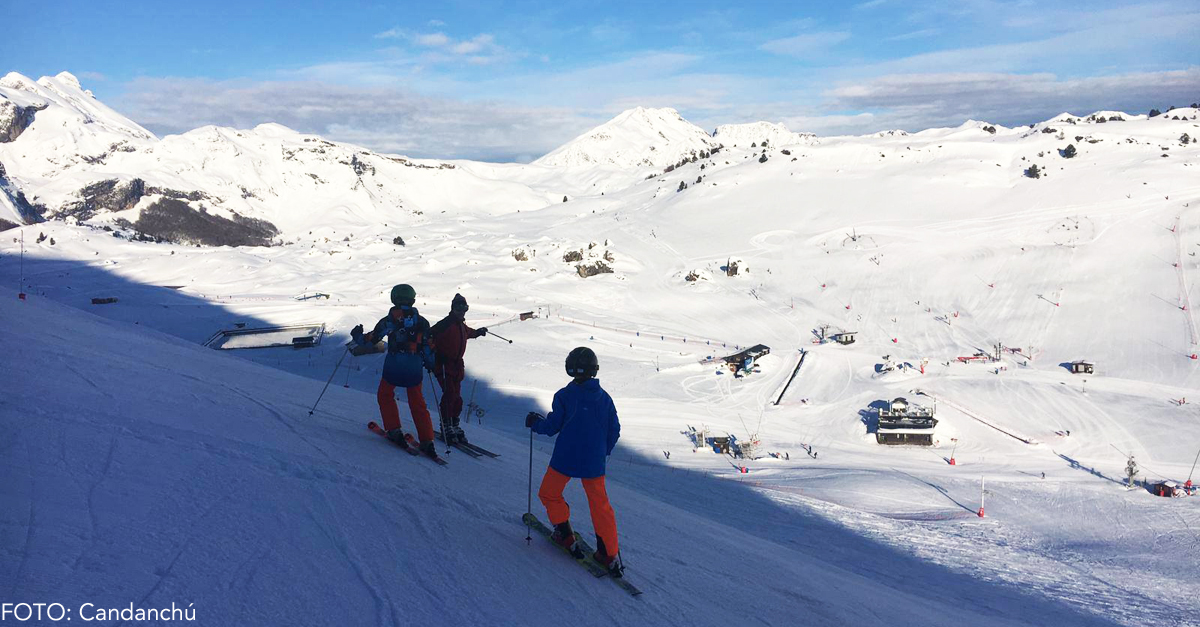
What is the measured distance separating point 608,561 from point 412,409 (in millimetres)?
3374

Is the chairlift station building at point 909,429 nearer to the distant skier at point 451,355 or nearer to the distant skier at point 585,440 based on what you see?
the distant skier at point 451,355

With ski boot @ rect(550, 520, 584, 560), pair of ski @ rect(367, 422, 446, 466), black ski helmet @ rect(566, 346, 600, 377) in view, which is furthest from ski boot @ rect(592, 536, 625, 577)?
pair of ski @ rect(367, 422, 446, 466)

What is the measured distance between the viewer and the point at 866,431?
2128 centimetres

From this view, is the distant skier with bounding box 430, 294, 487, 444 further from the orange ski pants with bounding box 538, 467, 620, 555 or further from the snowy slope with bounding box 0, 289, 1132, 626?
the orange ski pants with bounding box 538, 467, 620, 555

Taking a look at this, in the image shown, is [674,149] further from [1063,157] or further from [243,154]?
[1063,157]

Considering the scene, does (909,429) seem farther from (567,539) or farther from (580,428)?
(580,428)

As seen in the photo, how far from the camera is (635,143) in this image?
170 meters

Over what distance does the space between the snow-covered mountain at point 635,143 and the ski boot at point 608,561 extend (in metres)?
138

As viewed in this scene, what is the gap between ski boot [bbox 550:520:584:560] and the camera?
562 centimetres

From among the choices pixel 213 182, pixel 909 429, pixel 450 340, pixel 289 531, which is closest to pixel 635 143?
pixel 213 182

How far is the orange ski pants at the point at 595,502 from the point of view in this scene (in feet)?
17.8

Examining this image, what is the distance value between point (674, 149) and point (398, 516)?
547 ft

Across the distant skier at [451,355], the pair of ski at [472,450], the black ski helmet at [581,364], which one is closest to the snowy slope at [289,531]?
the pair of ski at [472,450]

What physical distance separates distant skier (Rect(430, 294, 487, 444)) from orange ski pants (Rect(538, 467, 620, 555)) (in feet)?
11.8
